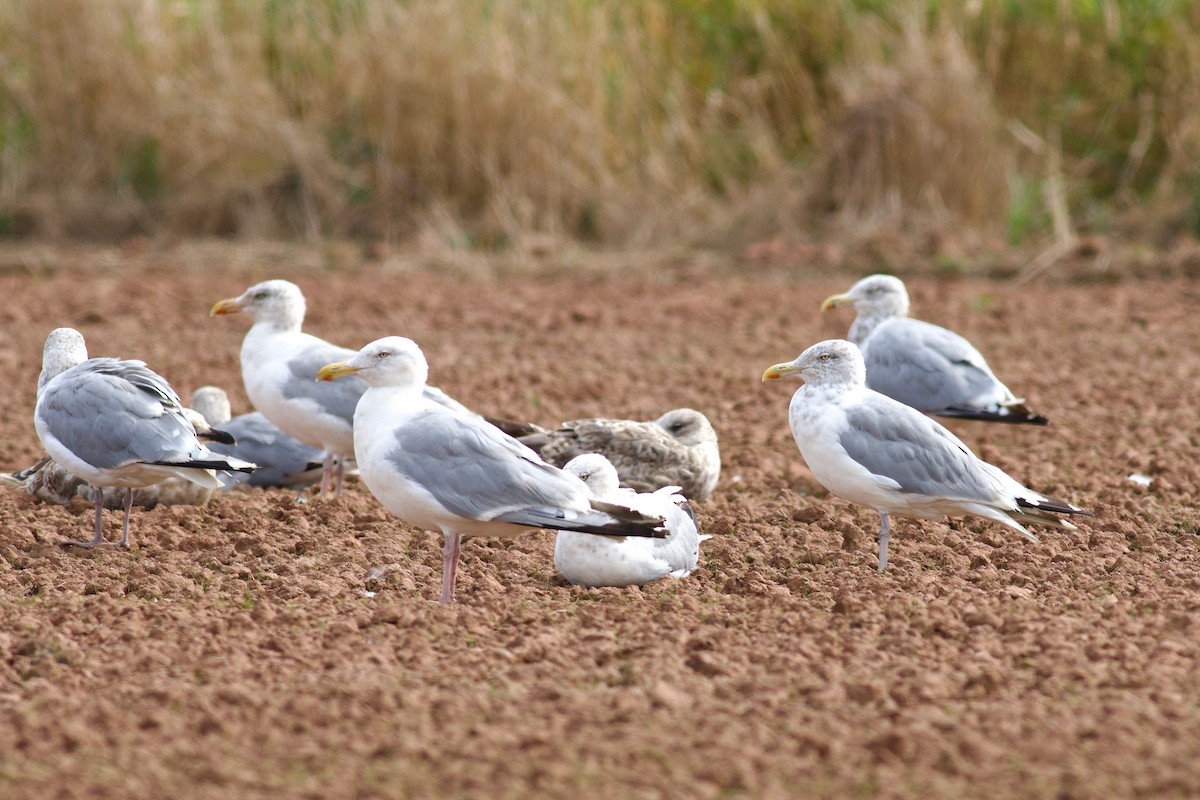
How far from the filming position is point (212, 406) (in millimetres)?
8203

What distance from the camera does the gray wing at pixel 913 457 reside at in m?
6.03

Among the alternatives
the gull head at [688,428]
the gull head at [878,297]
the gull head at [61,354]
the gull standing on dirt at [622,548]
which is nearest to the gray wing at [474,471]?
the gull standing on dirt at [622,548]

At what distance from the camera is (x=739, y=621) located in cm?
534

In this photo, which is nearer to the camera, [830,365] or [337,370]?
[337,370]

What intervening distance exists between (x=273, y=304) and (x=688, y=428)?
85.9 inches

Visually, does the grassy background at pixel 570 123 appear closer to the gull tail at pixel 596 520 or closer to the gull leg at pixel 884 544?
the gull leg at pixel 884 544

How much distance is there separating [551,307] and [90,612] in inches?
286

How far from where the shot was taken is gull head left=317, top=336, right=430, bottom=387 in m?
5.82

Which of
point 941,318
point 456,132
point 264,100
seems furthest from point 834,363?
point 264,100

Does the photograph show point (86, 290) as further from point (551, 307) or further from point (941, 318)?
point (941, 318)

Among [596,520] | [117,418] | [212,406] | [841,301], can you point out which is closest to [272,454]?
[212,406]

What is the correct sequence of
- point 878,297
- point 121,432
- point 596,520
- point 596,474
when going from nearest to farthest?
1. point 596,520
2. point 596,474
3. point 121,432
4. point 878,297

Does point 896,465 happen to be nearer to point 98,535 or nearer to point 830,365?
point 830,365

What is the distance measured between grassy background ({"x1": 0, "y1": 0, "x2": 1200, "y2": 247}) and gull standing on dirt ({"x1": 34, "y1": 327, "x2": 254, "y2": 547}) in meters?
8.54
